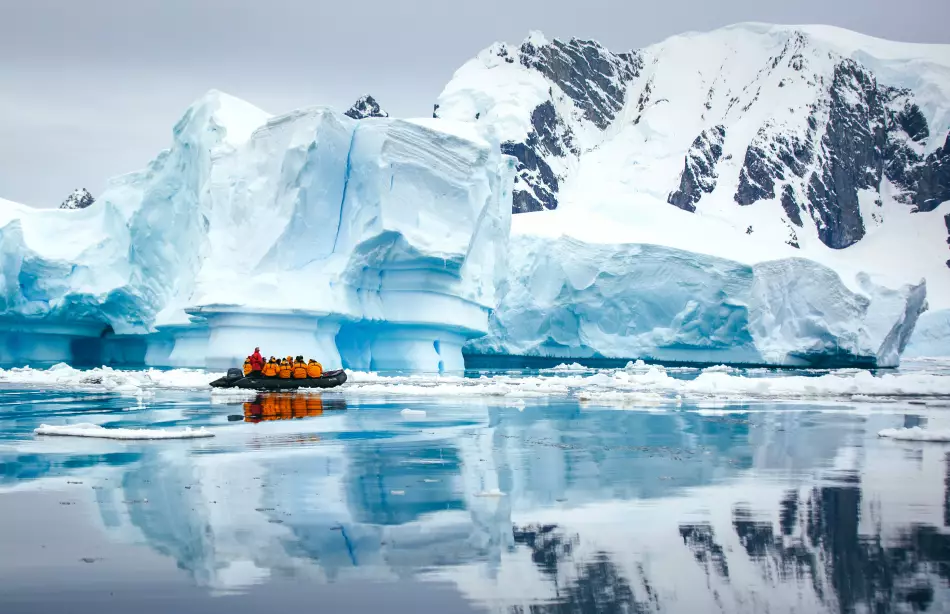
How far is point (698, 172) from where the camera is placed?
59.2 m

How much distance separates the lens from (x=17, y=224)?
97.7 ft

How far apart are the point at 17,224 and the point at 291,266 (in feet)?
31.2

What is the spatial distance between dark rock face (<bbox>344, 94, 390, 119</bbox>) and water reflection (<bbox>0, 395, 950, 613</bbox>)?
57.7 metres

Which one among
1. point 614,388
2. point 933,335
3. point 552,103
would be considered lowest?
point 614,388

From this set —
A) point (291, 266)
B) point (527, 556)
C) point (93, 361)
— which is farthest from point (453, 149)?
point (527, 556)

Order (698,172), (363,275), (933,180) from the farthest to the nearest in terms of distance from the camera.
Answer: (933,180)
(698,172)
(363,275)

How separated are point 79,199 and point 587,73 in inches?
1296

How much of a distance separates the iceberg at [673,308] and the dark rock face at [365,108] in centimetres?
3307

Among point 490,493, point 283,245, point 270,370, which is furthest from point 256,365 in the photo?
point 490,493

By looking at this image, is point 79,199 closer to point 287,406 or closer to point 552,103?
point 552,103

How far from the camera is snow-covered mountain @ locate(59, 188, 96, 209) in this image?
55.4 meters

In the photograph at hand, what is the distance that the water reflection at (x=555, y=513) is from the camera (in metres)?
4.48

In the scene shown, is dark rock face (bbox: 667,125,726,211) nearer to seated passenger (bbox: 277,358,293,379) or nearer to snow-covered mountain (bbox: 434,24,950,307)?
snow-covered mountain (bbox: 434,24,950,307)

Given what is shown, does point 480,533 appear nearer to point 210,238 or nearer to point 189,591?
point 189,591
